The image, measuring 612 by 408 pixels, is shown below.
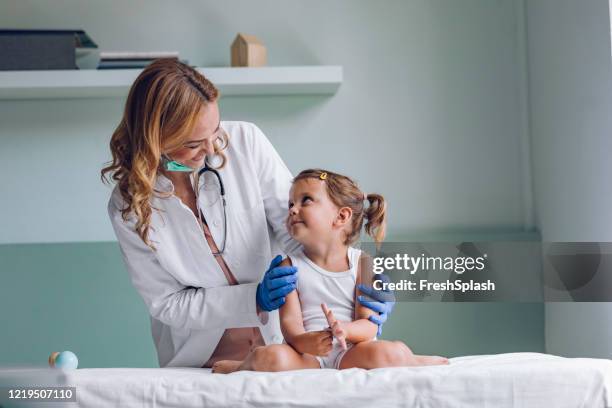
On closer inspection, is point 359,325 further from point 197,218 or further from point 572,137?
point 572,137

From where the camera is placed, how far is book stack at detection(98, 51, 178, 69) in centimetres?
271

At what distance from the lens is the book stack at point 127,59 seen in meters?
2.71

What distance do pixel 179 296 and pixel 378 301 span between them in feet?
1.64

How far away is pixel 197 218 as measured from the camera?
194cm

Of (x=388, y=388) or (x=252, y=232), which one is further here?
(x=252, y=232)

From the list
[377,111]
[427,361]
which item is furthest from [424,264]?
[377,111]

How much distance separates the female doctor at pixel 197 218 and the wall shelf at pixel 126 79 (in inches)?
→ 27.7

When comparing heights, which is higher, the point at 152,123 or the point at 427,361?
the point at 152,123

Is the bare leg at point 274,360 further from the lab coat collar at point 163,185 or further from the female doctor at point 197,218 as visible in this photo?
the lab coat collar at point 163,185

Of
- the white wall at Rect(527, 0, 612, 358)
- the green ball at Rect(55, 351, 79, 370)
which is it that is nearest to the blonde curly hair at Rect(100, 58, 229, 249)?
the green ball at Rect(55, 351, 79, 370)

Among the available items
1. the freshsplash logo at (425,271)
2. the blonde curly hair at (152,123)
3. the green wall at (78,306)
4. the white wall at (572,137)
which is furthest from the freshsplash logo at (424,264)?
the green wall at (78,306)

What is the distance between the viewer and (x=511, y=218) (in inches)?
115

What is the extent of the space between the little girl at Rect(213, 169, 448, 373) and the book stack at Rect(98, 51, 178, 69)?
3.50 ft

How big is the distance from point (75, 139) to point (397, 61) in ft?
4.14
